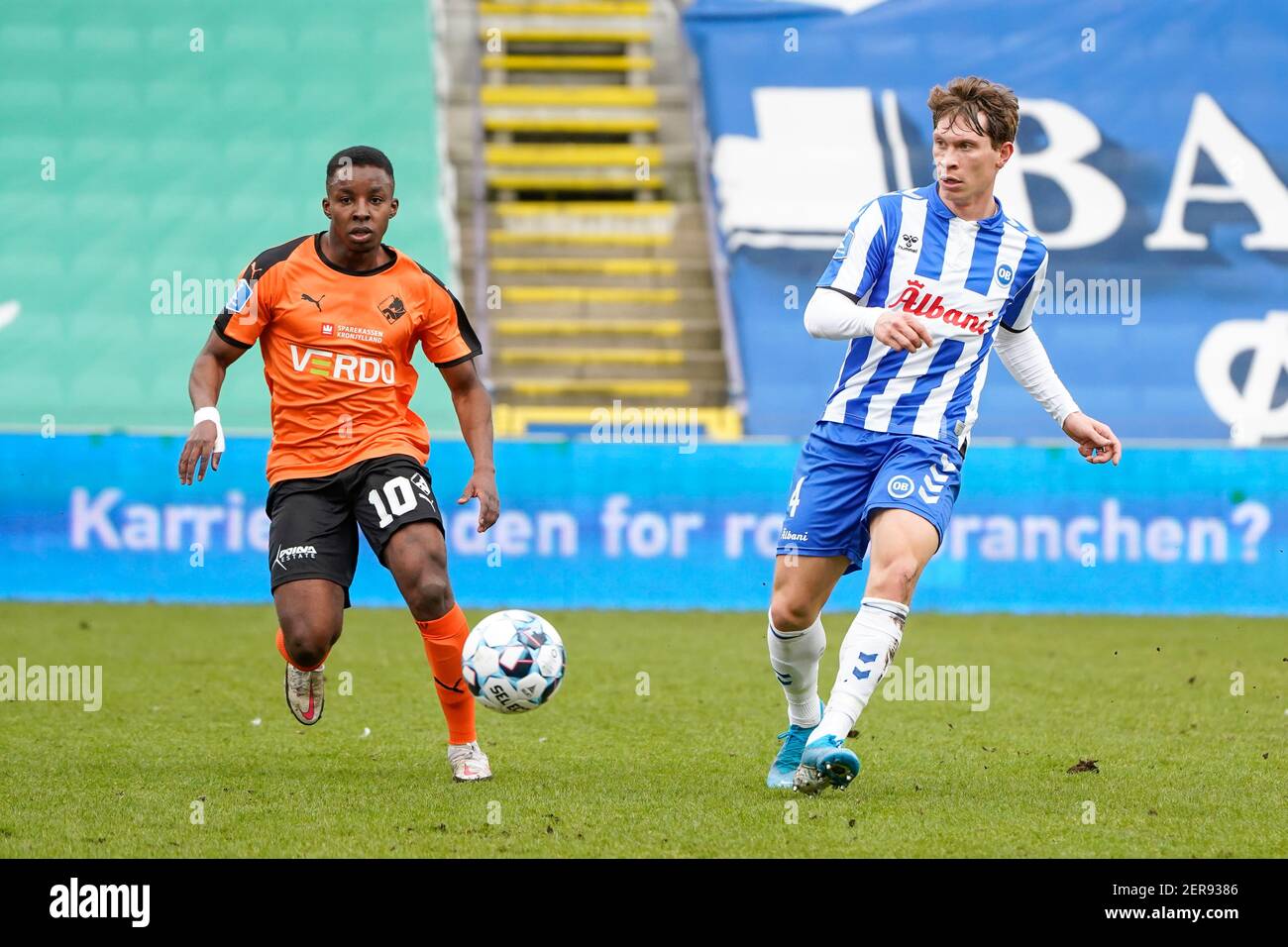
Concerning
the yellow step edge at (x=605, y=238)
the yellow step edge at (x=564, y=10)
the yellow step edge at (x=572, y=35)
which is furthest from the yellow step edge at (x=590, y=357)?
the yellow step edge at (x=564, y=10)

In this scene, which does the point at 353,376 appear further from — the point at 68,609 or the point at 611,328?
the point at 611,328

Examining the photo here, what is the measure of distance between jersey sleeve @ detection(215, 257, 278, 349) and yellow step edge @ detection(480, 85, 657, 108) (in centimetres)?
1407

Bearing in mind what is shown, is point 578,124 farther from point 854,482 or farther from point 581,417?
point 854,482

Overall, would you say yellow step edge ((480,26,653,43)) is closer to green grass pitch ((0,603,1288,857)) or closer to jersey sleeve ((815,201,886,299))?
green grass pitch ((0,603,1288,857))

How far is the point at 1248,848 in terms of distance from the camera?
4.88 meters

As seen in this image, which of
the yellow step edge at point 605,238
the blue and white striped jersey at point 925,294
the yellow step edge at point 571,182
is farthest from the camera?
the yellow step edge at point 571,182

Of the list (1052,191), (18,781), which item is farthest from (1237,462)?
(18,781)

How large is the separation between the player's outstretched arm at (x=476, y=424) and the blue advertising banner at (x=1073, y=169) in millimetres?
9712

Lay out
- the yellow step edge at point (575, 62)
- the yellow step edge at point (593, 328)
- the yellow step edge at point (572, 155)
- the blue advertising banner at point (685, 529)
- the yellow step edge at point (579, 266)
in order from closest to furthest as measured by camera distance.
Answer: the blue advertising banner at point (685, 529) < the yellow step edge at point (593, 328) < the yellow step edge at point (579, 266) < the yellow step edge at point (572, 155) < the yellow step edge at point (575, 62)

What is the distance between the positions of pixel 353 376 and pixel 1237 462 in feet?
28.8

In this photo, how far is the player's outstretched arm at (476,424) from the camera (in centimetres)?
607

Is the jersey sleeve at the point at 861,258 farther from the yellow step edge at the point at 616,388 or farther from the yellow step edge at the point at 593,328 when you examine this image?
the yellow step edge at the point at 593,328
